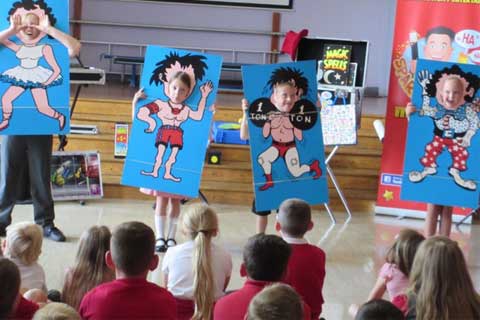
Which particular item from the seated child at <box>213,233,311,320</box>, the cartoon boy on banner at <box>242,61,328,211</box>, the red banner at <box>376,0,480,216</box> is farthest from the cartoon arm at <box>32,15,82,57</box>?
the red banner at <box>376,0,480,216</box>

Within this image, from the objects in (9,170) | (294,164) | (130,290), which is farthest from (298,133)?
(130,290)

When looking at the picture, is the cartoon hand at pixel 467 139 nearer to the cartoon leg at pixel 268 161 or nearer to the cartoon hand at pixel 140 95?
the cartoon leg at pixel 268 161

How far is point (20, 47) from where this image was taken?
176 inches

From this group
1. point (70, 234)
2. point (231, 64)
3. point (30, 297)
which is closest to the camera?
point (30, 297)

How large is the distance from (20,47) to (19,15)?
20 centimetres

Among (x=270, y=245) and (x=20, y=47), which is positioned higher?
(x=20, y=47)

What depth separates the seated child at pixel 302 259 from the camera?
291 centimetres

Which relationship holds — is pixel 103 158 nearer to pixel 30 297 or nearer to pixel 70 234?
pixel 70 234

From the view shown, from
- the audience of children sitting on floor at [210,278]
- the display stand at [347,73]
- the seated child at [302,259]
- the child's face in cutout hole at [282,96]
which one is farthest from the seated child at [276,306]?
the display stand at [347,73]

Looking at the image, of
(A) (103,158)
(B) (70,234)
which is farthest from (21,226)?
(A) (103,158)

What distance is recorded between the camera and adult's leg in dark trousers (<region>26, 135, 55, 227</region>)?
475 centimetres

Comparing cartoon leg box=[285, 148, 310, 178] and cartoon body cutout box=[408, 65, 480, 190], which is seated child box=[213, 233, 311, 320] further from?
cartoon body cutout box=[408, 65, 480, 190]

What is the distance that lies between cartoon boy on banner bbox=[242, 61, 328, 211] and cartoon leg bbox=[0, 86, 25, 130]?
1.44 m

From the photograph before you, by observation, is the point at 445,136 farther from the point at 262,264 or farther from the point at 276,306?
the point at 276,306
